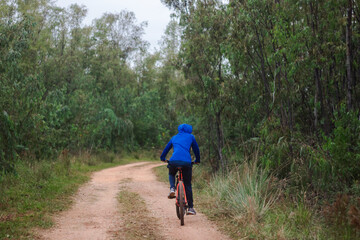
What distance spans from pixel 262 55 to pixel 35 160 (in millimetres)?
8351

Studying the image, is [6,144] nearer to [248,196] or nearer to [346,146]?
[248,196]

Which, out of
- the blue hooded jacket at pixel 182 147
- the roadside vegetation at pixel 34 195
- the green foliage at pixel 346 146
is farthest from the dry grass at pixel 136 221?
the green foliage at pixel 346 146

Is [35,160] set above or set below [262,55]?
below

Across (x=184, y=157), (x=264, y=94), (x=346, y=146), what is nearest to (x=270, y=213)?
(x=184, y=157)

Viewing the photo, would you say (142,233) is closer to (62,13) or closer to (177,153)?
(177,153)

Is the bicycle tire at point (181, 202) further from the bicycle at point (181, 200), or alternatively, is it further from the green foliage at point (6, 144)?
the green foliage at point (6, 144)

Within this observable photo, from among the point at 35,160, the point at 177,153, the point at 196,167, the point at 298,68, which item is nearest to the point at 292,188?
the point at 298,68

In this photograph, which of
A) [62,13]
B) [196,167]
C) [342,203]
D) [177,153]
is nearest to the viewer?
[342,203]

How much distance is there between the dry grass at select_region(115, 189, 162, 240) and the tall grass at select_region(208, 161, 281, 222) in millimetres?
1636

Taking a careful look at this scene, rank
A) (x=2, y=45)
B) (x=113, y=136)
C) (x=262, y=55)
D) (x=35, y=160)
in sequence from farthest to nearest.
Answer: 1. (x=113, y=136)
2. (x=35, y=160)
3. (x=262, y=55)
4. (x=2, y=45)

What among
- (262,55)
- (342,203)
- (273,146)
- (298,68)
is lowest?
(342,203)

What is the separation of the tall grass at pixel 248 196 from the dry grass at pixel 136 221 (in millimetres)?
1636

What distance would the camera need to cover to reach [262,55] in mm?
10047

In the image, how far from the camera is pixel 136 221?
277 inches
